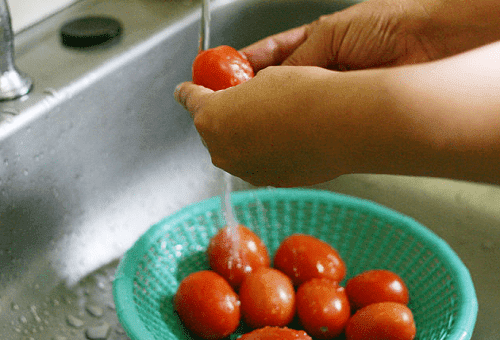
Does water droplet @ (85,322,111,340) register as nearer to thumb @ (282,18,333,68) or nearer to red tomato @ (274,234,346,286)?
red tomato @ (274,234,346,286)

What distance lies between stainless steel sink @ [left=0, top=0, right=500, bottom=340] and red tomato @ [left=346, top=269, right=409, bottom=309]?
153 mm

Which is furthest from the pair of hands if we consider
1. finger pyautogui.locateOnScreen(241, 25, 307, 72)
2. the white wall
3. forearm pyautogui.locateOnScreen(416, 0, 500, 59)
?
the white wall

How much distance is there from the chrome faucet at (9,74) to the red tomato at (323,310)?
457mm

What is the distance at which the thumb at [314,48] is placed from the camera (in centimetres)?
72

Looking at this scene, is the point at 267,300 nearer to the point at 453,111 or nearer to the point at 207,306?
the point at 207,306

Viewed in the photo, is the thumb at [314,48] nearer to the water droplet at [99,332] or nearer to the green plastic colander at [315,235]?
the green plastic colander at [315,235]

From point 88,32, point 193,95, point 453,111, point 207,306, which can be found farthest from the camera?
point 88,32

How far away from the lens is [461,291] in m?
0.67

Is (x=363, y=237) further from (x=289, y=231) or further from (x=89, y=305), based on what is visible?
(x=89, y=305)

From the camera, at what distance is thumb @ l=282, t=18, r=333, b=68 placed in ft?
2.35

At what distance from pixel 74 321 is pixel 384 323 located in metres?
0.41

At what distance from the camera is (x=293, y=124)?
0.45 meters

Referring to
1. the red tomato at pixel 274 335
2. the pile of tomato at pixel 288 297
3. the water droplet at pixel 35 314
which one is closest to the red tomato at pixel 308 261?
the pile of tomato at pixel 288 297

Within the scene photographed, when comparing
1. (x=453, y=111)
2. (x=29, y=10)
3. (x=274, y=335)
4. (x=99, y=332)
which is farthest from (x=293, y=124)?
(x=29, y=10)
